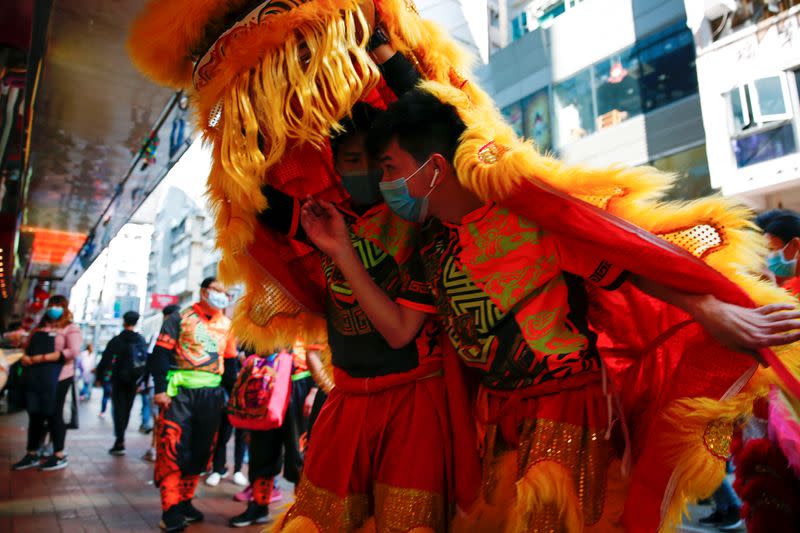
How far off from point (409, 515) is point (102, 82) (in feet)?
16.3

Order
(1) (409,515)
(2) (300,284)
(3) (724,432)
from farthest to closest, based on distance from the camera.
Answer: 1. (2) (300,284)
2. (1) (409,515)
3. (3) (724,432)

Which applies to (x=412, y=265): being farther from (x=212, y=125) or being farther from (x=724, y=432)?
(x=724, y=432)

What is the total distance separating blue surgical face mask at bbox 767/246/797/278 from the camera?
107 inches

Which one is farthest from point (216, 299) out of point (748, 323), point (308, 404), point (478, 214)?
point (748, 323)

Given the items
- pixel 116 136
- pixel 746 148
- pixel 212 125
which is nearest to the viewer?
pixel 212 125

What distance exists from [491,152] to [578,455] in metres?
0.74

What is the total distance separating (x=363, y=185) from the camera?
1649 millimetres

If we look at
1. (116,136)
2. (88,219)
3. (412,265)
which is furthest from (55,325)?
(412,265)

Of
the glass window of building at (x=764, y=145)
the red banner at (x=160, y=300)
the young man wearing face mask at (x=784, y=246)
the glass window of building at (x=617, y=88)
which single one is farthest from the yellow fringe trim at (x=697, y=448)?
the red banner at (x=160, y=300)

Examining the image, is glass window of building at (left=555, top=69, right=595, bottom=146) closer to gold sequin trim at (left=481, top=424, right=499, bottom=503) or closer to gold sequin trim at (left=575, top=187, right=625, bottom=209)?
gold sequin trim at (left=575, top=187, right=625, bottom=209)

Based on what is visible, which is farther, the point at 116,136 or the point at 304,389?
the point at 116,136

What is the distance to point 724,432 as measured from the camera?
120 centimetres

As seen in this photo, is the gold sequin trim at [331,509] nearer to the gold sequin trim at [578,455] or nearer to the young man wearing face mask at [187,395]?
the gold sequin trim at [578,455]

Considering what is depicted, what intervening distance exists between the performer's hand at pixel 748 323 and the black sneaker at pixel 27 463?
7.19m
